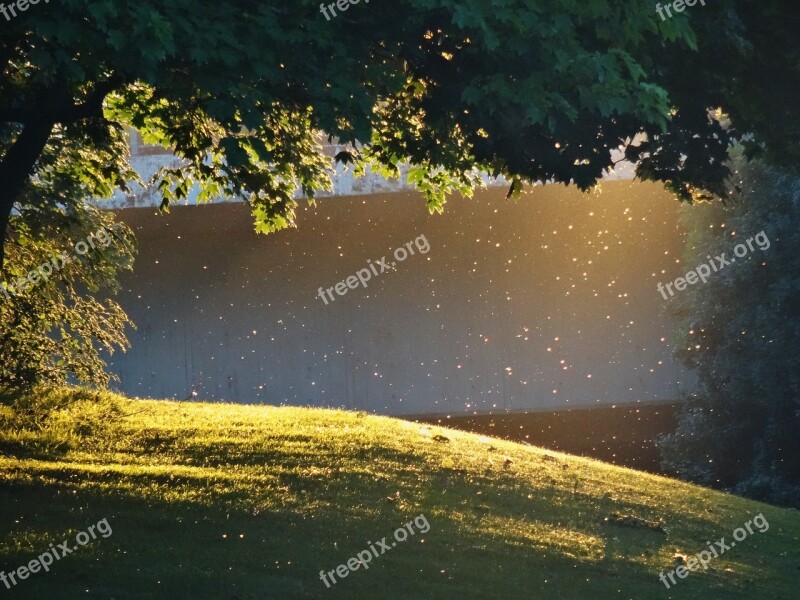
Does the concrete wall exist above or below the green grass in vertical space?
above

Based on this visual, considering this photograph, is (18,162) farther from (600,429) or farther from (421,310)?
(600,429)

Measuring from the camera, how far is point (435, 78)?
7.95 metres

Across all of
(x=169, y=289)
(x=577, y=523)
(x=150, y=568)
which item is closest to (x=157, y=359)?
(x=169, y=289)

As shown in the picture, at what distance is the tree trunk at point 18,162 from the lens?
889 cm

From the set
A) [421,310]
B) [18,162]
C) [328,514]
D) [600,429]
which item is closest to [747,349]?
[600,429]

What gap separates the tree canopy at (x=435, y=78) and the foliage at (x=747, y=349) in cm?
1153

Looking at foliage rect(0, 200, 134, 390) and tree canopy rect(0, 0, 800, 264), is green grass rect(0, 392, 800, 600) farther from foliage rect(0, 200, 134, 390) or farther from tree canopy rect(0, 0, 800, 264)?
tree canopy rect(0, 0, 800, 264)

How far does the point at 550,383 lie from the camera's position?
26234 mm

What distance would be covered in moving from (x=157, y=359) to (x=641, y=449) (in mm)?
12705

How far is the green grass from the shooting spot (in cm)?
787

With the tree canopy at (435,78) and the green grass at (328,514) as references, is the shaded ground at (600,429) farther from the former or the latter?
the tree canopy at (435,78)

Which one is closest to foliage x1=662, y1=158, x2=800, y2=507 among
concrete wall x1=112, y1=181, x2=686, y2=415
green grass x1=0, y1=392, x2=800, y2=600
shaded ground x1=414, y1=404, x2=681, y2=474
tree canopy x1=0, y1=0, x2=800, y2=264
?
concrete wall x1=112, y1=181, x2=686, y2=415

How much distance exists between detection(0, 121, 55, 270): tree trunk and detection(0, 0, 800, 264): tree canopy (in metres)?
0.01

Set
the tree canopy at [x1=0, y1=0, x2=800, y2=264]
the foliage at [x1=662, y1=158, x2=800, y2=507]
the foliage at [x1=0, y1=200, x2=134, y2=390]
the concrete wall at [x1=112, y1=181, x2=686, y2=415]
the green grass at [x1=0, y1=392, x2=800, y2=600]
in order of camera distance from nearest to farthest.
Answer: the tree canopy at [x1=0, y1=0, x2=800, y2=264] → the green grass at [x1=0, y1=392, x2=800, y2=600] → the foliage at [x1=0, y1=200, x2=134, y2=390] → the foliage at [x1=662, y1=158, x2=800, y2=507] → the concrete wall at [x1=112, y1=181, x2=686, y2=415]
